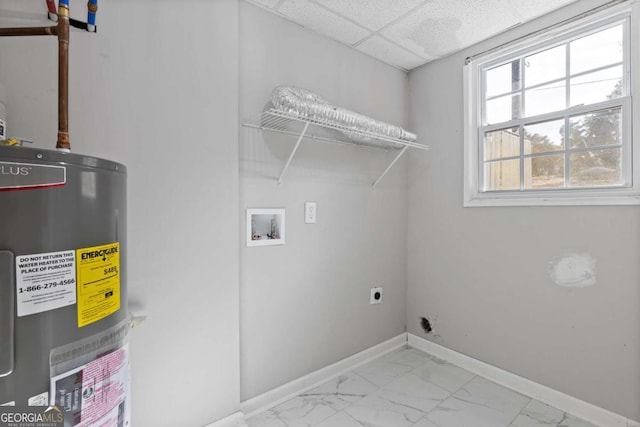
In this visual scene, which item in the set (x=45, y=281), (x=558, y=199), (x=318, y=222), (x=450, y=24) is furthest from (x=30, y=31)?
(x=558, y=199)

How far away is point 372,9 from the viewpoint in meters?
1.83

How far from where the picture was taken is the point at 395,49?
2326 millimetres

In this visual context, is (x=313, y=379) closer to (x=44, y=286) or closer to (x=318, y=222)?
(x=318, y=222)

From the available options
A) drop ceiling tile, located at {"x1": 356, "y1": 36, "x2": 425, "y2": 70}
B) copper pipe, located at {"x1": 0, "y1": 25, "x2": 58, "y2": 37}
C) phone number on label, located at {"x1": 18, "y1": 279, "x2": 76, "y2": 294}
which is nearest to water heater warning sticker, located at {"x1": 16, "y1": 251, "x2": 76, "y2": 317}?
phone number on label, located at {"x1": 18, "y1": 279, "x2": 76, "y2": 294}

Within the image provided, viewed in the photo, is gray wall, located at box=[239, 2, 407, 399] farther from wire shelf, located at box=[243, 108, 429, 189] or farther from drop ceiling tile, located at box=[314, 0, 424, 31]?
drop ceiling tile, located at box=[314, 0, 424, 31]

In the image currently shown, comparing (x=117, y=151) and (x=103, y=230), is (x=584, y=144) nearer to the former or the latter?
(x=103, y=230)

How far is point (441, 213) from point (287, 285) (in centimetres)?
147

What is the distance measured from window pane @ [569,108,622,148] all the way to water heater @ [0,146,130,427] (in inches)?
99.2

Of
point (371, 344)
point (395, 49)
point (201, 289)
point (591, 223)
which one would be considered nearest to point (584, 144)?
point (591, 223)

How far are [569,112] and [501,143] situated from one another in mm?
435

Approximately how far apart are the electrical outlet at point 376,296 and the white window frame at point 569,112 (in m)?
1.01

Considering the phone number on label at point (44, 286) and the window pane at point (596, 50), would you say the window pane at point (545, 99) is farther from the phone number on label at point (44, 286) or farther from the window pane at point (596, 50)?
the phone number on label at point (44, 286)

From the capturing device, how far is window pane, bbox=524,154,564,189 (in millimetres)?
1954

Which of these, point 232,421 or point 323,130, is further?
point 323,130
